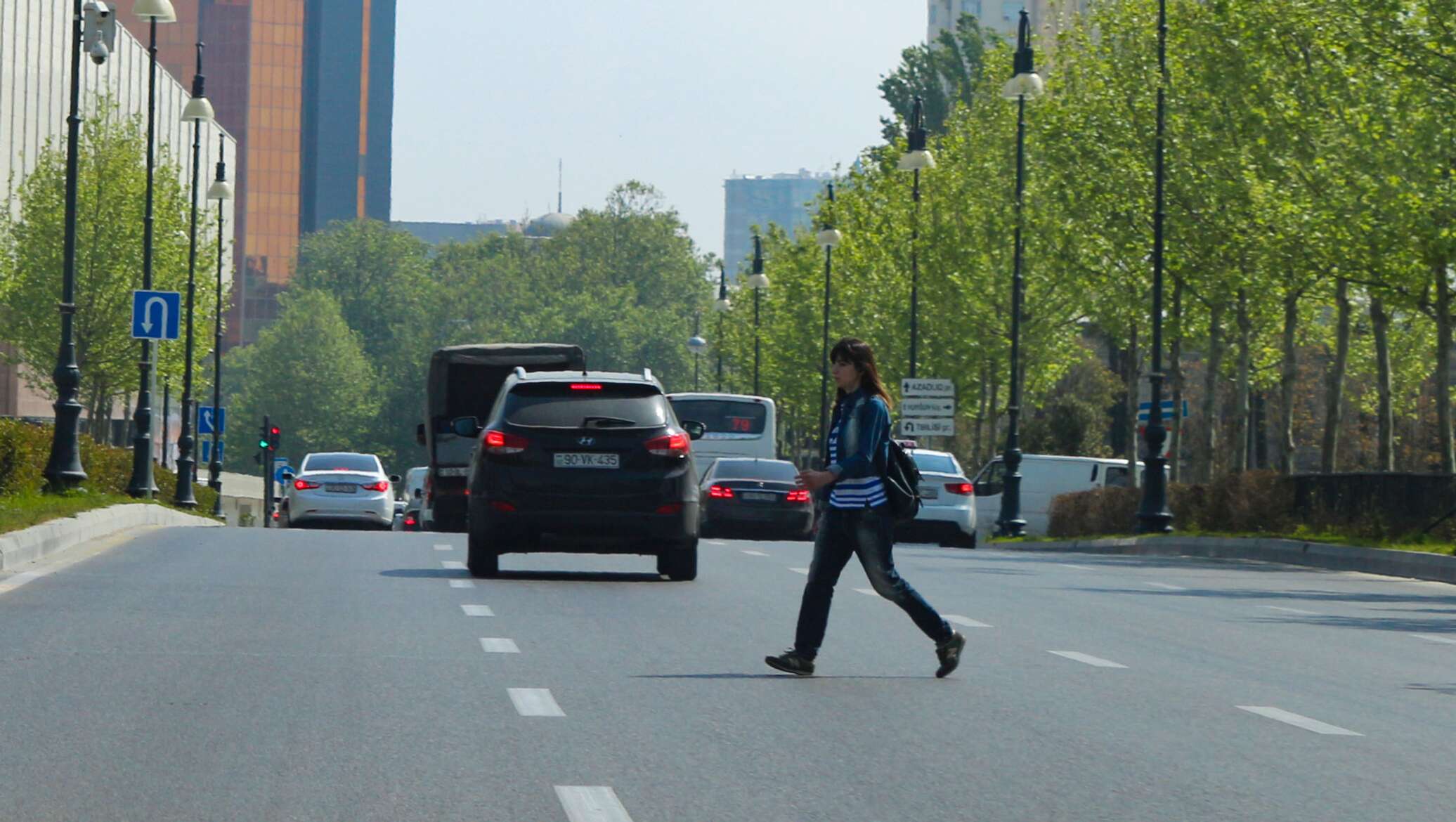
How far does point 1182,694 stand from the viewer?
12133mm

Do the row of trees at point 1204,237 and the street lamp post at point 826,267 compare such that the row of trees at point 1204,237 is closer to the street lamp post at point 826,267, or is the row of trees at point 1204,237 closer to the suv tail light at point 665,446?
the street lamp post at point 826,267

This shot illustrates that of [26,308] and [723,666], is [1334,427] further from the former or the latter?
[26,308]

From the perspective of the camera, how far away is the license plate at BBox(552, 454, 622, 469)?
19.8 m

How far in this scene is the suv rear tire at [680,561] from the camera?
20.4 meters

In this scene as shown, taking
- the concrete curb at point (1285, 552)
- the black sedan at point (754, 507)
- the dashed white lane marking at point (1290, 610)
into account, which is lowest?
the dashed white lane marking at point (1290, 610)

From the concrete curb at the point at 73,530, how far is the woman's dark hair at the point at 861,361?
931 cm

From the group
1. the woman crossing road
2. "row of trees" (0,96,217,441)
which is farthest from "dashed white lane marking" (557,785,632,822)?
"row of trees" (0,96,217,441)

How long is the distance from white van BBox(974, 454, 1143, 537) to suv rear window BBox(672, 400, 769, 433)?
4.96 m

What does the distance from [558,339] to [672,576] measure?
11723 centimetres

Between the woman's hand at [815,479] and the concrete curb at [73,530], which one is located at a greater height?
the woman's hand at [815,479]

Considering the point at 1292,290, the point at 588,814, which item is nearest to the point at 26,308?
the point at 1292,290

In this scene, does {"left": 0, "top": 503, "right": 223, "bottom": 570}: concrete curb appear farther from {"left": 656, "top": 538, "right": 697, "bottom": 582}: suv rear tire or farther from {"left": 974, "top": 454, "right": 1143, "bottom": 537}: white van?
{"left": 974, "top": 454, "right": 1143, "bottom": 537}: white van

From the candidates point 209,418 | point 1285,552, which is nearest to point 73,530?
point 1285,552

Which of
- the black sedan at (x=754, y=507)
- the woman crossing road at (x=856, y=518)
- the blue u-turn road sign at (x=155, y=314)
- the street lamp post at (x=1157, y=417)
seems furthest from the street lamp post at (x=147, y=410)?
the woman crossing road at (x=856, y=518)
